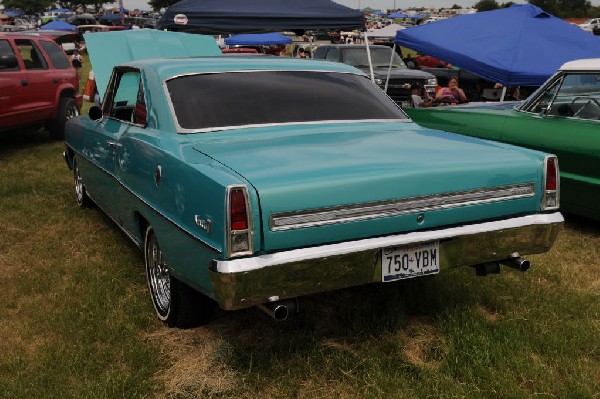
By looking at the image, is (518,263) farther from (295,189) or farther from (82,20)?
(82,20)

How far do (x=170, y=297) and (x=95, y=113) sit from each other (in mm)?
2073

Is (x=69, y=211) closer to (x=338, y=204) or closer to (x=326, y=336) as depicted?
(x=326, y=336)

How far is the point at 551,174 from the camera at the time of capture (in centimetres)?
347

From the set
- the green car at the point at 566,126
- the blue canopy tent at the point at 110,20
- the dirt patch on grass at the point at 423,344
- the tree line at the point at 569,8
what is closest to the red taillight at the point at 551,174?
the dirt patch on grass at the point at 423,344

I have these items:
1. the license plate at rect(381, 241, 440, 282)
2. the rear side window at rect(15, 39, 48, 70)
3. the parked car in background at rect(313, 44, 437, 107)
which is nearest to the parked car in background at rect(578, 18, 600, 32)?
the parked car in background at rect(313, 44, 437, 107)

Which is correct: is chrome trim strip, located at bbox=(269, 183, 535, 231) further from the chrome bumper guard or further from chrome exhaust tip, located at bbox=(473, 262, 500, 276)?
chrome exhaust tip, located at bbox=(473, 262, 500, 276)

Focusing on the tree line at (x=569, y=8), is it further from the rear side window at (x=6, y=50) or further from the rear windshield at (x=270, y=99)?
the rear windshield at (x=270, y=99)

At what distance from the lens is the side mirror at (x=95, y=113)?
16.3 ft

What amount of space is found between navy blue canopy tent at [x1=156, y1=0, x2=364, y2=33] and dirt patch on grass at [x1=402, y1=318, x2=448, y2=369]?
7.64 metres

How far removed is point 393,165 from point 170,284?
141 centimetres

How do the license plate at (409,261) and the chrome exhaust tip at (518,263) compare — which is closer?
the license plate at (409,261)

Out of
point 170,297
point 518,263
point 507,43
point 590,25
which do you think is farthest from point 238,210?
point 590,25

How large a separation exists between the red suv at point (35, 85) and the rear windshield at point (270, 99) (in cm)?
612

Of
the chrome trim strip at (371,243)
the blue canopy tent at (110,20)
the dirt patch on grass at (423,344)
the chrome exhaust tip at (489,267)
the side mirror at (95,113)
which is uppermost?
the side mirror at (95,113)
